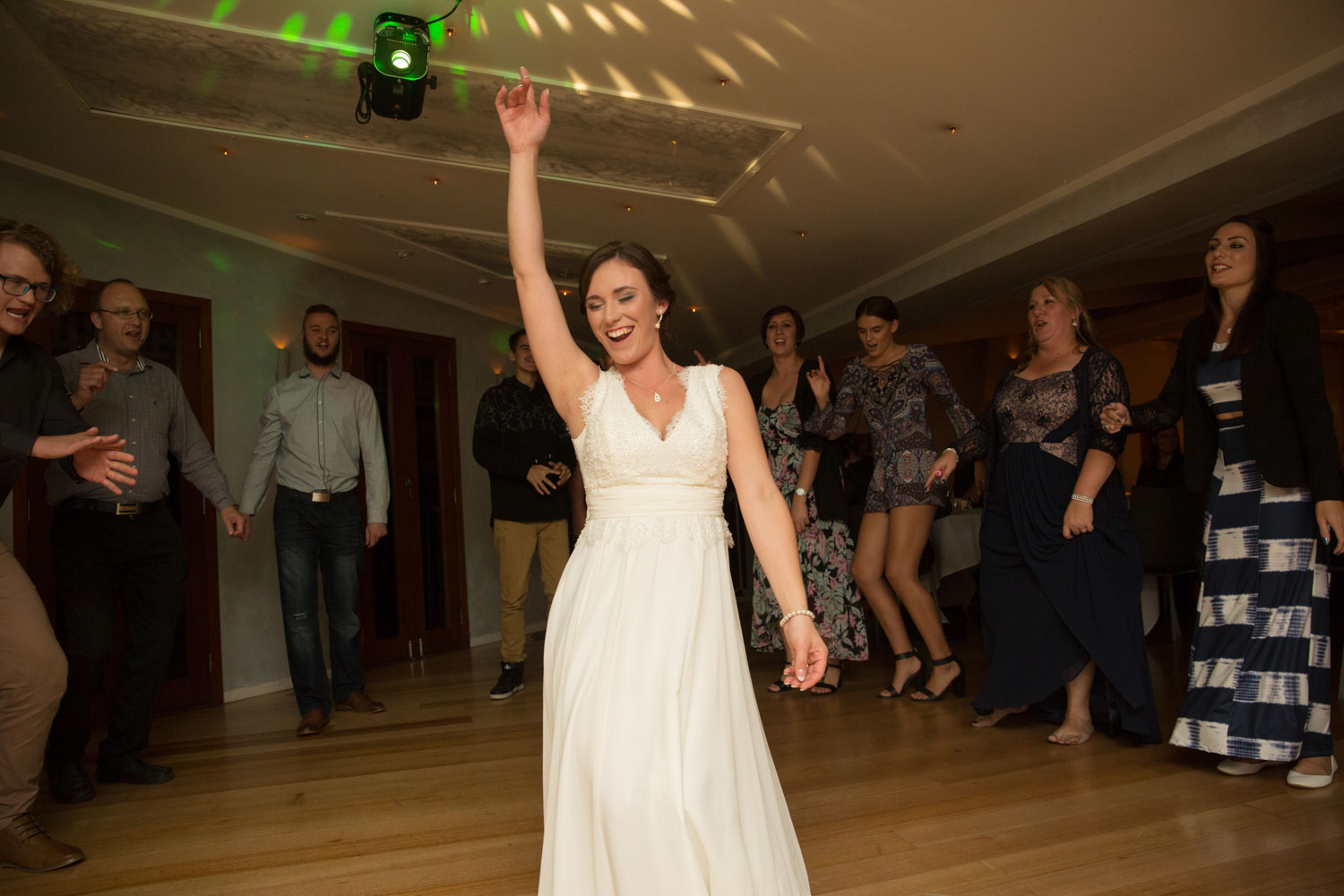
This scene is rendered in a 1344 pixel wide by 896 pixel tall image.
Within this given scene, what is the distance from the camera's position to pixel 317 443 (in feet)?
13.7

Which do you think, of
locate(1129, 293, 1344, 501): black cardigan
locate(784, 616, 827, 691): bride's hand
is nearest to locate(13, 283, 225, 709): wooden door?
locate(784, 616, 827, 691): bride's hand

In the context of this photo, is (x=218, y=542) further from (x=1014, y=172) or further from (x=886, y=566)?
(x=1014, y=172)

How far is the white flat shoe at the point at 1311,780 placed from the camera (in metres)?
2.58

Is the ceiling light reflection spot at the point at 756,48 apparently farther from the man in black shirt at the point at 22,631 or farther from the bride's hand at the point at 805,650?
the bride's hand at the point at 805,650

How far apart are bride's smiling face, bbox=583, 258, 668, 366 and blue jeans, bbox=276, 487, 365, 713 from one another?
9.22 ft

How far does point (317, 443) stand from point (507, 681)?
1531mm

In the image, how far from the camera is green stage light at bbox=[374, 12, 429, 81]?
3.05 meters

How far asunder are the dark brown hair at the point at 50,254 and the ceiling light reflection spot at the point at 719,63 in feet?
7.14

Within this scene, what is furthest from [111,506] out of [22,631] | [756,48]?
[756,48]

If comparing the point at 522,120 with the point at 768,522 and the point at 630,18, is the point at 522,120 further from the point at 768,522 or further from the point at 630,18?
the point at 630,18

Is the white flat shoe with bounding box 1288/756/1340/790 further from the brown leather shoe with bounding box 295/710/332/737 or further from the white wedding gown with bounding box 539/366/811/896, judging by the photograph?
the brown leather shoe with bounding box 295/710/332/737

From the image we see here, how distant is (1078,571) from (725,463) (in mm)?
2056

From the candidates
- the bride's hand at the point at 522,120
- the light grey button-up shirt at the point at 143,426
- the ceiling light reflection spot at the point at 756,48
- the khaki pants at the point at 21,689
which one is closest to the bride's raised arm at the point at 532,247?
the bride's hand at the point at 522,120

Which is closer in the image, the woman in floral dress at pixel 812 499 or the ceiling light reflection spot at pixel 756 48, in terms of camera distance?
the ceiling light reflection spot at pixel 756 48
